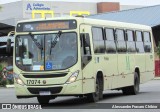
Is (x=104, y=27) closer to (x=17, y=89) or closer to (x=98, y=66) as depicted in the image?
(x=98, y=66)

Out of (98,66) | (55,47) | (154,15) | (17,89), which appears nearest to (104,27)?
(98,66)

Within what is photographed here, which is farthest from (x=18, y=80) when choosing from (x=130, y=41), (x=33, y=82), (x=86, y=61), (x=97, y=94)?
(x=130, y=41)

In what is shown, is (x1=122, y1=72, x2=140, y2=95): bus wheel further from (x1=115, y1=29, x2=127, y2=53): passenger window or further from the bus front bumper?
the bus front bumper

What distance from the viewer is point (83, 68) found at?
1770 cm

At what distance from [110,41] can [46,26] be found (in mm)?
3477

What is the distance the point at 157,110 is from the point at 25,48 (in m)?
5.19

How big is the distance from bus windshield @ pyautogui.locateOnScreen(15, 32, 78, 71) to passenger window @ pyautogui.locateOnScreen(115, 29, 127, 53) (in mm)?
4146

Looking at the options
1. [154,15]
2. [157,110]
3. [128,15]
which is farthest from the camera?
[128,15]

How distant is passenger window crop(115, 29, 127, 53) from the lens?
847 inches

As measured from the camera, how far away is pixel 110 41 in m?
20.6

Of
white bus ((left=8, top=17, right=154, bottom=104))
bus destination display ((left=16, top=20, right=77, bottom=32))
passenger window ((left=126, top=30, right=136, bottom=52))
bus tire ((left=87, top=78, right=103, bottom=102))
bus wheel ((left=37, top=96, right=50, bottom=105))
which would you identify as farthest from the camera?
passenger window ((left=126, top=30, right=136, bottom=52))

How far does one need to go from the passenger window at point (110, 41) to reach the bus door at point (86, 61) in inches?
74.5

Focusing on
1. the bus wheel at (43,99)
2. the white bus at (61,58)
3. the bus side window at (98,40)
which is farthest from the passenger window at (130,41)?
the bus wheel at (43,99)

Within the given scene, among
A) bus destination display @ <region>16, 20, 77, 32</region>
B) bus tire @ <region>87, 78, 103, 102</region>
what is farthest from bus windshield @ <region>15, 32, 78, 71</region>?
bus tire @ <region>87, 78, 103, 102</region>
